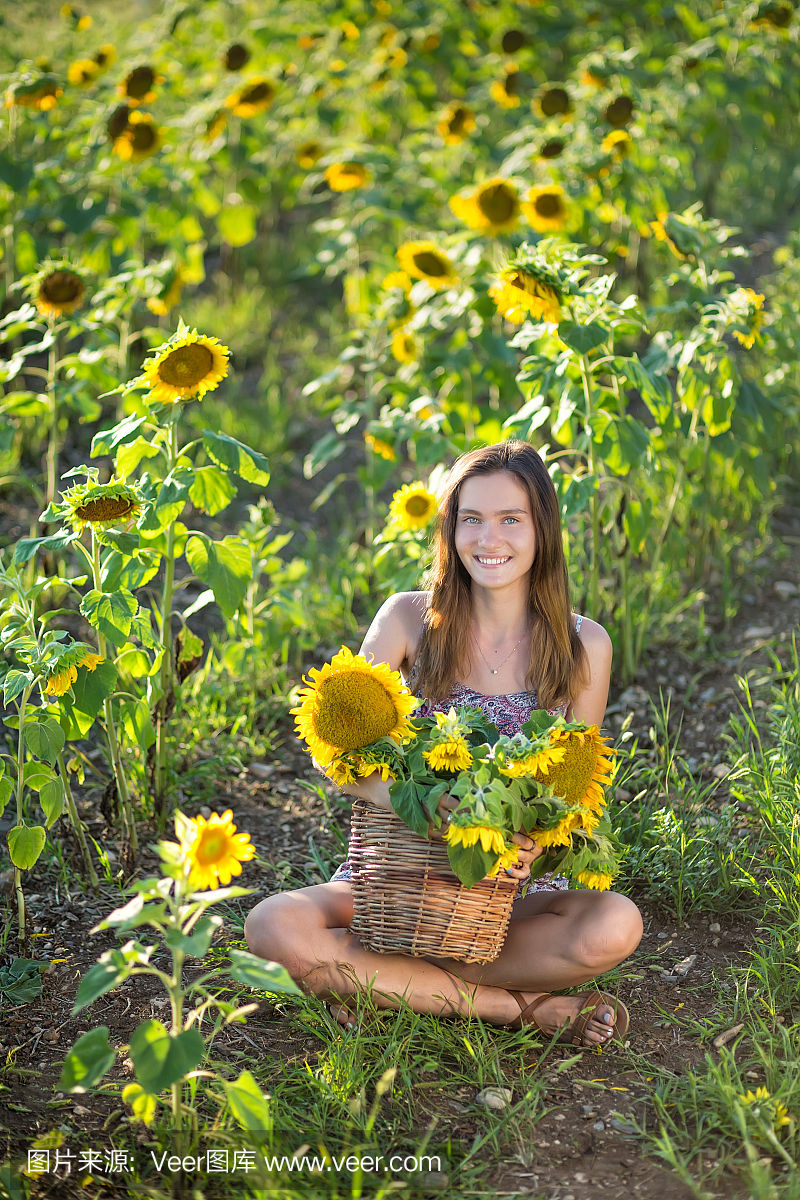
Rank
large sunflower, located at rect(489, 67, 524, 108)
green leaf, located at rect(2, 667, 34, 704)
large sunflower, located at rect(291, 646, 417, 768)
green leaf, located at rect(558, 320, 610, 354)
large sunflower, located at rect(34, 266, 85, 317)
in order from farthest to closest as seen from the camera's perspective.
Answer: large sunflower, located at rect(489, 67, 524, 108), large sunflower, located at rect(34, 266, 85, 317), green leaf, located at rect(558, 320, 610, 354), green leaf, located at rect(2, 667, 34, 704), large sunflower, located at rect(291, 646, 417, 768)

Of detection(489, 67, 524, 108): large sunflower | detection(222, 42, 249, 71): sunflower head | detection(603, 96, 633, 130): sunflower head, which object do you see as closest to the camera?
→ detection(603, 96, 633, 130): sunflower head

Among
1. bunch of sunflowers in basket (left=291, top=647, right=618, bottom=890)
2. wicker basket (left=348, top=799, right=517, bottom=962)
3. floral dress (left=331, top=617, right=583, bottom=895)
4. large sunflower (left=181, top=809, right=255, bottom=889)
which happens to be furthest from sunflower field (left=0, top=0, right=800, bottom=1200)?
floral dress (left=331, top=617, right=583, bottom=895)

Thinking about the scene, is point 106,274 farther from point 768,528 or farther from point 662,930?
point 662,930

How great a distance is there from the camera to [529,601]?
→ 7.61 feet

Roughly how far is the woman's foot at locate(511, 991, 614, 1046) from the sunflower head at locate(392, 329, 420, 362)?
205 cm

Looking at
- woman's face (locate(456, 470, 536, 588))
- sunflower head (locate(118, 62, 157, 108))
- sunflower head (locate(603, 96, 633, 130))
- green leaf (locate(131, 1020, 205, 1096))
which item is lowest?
green leaf (locate(131, 1020, 205, 1096))

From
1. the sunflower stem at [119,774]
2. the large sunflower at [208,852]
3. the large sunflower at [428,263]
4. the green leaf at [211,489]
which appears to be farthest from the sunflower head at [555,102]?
the large sunflower at [208,852]

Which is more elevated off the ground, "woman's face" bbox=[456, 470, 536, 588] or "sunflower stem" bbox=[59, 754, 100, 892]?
"woman's face" bbox=[456, 470, 536, 588]

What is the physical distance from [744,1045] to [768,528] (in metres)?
2.02

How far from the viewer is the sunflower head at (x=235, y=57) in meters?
4.62

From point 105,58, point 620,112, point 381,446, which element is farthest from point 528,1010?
point 105,58

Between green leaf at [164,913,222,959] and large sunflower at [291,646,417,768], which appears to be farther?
large sunflower at [291,646,417,768]

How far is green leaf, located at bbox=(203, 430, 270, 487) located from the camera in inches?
85.3

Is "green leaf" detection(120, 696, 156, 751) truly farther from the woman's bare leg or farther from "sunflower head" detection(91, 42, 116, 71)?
"sunflower head" detection(91, 42, 116, 71)
